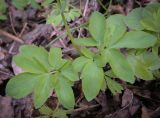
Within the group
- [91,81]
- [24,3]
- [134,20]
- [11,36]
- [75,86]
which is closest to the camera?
[91,81]

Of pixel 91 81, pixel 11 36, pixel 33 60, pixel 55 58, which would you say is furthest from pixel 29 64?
pixel 11 36

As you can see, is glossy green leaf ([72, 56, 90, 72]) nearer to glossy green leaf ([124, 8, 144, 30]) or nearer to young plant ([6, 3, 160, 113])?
young plant ([6, 3, 160, 113])

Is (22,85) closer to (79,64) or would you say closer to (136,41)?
(79,64)

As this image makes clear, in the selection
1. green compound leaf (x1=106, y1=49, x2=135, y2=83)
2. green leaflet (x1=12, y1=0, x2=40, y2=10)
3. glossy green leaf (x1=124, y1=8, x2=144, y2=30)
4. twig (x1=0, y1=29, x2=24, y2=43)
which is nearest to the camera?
green compound leaf (x1=106, y1=49, x2=135, y2=83)

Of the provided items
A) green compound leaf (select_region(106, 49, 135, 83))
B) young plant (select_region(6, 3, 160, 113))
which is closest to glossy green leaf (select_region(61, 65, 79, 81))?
young plant (select_region(6, 3, 160, 113))

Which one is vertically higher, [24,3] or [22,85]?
[24,3]
